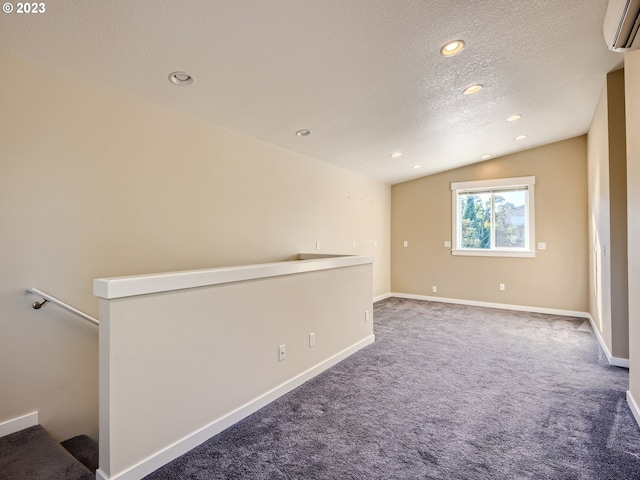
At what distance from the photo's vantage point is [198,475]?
5.72 ft

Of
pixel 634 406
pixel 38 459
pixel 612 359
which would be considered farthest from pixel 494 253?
pixel 38 459

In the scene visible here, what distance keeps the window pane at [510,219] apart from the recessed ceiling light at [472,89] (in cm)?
319

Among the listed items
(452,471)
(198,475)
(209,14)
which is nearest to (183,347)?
(198,475)

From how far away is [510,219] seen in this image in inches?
→ 228

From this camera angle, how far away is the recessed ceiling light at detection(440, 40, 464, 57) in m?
2.39

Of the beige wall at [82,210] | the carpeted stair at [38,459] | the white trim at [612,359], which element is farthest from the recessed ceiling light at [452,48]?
the carpeted stair at [38,459]

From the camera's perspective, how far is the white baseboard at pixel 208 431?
67.0 inches

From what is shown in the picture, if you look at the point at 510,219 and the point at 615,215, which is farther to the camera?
the point at 510,219

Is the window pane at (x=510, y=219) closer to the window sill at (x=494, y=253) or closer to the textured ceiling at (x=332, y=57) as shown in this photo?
the window sill at (x=494, y=253)

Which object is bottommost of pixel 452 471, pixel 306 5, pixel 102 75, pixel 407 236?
pixel 452 471

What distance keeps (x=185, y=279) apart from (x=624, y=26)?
8.68 feet

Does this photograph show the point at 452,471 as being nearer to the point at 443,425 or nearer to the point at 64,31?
the point at 443,425

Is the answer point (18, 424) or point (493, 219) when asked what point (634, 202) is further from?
point (18, 424)

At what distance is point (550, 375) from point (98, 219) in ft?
13.7
